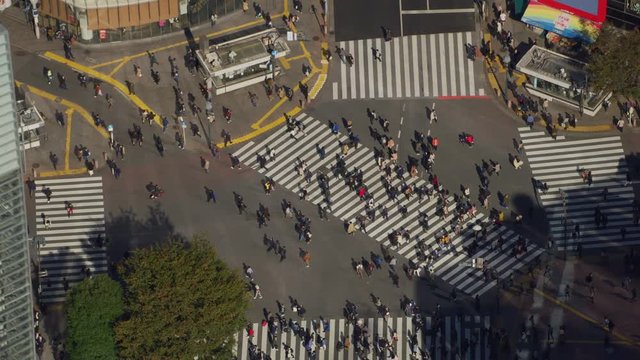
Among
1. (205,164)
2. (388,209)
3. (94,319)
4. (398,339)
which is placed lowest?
(398,339)

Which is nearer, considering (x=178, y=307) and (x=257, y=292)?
(x=178, y=307)

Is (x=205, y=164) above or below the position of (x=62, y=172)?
below

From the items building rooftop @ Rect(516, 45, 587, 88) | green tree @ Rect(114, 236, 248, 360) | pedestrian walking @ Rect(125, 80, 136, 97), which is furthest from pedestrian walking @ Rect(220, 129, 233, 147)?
building rooftop @ Rect(516, 45, 587, 88)

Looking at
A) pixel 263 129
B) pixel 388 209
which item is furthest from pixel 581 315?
pixel 263 129

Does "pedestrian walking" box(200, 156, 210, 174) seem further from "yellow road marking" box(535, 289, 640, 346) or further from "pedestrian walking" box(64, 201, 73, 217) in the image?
"yellow road marking" box(535, 289, 640, 346)

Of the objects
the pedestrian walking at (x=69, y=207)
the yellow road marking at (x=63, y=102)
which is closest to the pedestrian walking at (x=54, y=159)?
the pedestrian walking at (x=69, y=207)

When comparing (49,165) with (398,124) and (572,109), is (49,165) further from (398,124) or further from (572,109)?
(572,109)

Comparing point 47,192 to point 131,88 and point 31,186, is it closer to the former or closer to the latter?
point 31,186
